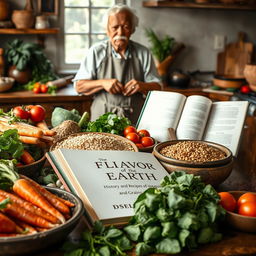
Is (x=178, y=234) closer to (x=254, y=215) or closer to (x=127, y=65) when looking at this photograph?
(x=254, y=215)

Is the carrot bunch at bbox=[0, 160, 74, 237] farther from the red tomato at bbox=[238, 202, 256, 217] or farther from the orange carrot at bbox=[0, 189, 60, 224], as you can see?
the red tomato at bbox=[238, 202, 256, 217]

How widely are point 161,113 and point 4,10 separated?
2700mm

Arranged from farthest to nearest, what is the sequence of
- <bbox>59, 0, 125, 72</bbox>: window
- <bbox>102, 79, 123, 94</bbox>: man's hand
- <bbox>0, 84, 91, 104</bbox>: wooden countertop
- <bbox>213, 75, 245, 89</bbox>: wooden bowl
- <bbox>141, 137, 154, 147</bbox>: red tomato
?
1. <bbox>59, 0, 125, 72</bbox>: window
2. <bbox>213, 75, 245, 89</bbox>: wooden bowl
3. <bbox>0, 84, 91, 104</bbox>: wooden countertop
4. <bbox>102, 79, 123, 94</bbox>: man's hand
5. <bbox>141, 137, 154, 147</bbox>: red tomato

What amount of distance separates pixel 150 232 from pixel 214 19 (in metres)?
4.22

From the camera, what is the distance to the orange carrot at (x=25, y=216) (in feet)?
3.68

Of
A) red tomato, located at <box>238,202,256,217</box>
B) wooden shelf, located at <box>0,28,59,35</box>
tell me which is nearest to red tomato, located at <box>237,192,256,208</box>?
red tomato, located at <box>238,202,256,217</box>

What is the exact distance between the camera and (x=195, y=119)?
199 cm

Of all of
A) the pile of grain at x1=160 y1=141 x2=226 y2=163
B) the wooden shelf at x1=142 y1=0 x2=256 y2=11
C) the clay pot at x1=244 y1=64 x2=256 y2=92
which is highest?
the wooden shelf at x1=142 y1=0 x2=256 y2=11

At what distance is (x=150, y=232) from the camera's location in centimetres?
110

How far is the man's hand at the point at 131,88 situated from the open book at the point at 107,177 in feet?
4.95

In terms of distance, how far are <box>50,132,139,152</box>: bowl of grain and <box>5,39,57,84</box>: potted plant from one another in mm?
2494

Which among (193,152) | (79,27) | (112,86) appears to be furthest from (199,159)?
(79,27)

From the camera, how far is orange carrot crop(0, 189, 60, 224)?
1138mm

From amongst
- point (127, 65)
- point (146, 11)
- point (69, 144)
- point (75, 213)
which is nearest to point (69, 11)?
point (146, 11)
